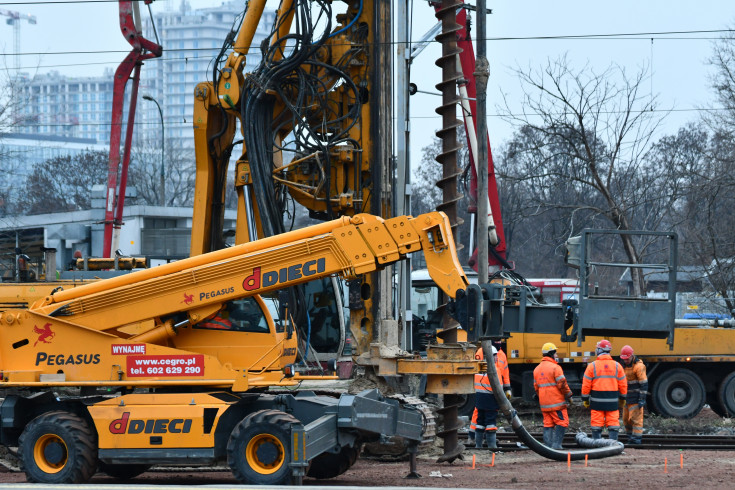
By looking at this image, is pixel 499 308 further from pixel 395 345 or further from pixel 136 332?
pixel 136 332

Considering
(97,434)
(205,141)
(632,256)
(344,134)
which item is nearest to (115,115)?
(205,141)

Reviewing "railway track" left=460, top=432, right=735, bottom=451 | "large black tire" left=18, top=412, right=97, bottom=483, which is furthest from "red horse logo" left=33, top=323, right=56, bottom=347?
"railway track" left=460, top=432, right=735, bottom=451

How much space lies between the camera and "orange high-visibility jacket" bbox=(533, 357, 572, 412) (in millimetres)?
14961

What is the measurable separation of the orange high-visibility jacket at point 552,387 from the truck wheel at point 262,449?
4887mm

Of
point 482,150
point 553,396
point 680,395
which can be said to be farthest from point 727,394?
point 482,150

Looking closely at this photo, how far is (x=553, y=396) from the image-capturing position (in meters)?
15.0

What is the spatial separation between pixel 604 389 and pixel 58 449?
8010mm

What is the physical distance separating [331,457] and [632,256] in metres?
14.8

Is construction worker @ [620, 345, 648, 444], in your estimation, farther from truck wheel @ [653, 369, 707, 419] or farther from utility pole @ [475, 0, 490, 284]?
utility pole @ [475, 0, 490, 284]

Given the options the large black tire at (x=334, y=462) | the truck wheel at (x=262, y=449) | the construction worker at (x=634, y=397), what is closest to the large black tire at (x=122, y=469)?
the truck wheel at (x=262, y=449)

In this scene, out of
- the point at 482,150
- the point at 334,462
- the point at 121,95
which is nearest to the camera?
the point at 334,462

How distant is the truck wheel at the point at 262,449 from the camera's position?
1133 cm

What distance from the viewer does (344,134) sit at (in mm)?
16625

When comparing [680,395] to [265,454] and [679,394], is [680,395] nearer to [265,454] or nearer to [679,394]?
[679,394]
